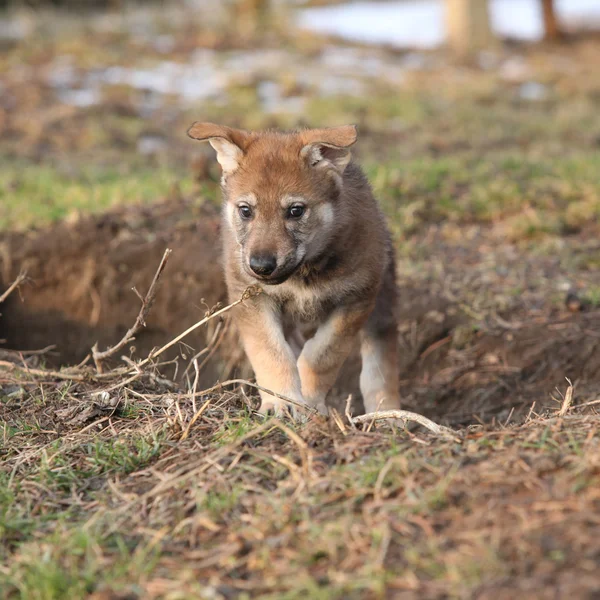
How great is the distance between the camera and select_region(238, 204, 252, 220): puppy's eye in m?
4.56

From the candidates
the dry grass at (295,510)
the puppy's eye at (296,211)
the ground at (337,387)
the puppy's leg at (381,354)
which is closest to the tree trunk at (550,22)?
the ground at (337,387)

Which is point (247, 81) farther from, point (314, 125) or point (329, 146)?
point (329, 146)

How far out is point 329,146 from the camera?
454 cm

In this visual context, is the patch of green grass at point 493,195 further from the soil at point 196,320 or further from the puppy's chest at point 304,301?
the puppy's chest at point 304,301

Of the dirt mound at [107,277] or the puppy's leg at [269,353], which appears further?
the dirt mound at [107,277]

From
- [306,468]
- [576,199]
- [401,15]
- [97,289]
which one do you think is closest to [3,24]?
[401,15]

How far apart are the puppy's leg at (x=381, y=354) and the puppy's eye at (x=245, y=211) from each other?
1.15 meters

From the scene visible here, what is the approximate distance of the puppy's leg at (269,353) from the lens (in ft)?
15.3

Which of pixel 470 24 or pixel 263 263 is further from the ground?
pixel 470 24

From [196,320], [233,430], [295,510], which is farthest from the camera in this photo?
[196,320]

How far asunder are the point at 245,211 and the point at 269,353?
76 centimetres

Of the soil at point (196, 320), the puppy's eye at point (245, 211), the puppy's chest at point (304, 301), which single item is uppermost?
the puppy's eye at point (245, 211)

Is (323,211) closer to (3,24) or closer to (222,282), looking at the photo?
(222,282)

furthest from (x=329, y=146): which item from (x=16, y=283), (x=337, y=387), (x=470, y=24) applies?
(x=470, y=24)
